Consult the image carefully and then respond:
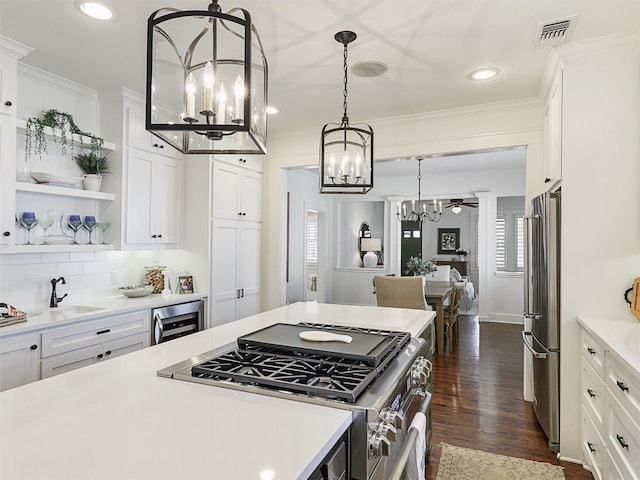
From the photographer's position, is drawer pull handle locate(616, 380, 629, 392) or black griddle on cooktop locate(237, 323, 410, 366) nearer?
black griddle on cooktop locate(237, 323, 410, 366)

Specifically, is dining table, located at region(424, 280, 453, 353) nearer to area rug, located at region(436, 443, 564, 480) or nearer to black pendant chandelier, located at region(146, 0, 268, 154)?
area rug, located at region(436, 443, 564, 480)

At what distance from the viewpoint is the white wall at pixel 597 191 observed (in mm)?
2447

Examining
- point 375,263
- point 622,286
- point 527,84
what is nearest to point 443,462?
point 622,286

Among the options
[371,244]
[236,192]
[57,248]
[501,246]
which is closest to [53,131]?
[57,248]

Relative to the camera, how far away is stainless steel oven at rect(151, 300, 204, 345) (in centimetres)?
333

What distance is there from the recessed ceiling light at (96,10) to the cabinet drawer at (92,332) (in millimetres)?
1896

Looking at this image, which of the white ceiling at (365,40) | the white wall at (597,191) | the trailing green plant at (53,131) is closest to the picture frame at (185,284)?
the trailing green plant at (53,131)

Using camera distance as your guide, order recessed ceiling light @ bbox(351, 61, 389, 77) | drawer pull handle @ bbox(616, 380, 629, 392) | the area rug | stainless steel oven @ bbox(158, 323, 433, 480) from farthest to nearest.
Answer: recessed ceiling light @ bbox(351, 61, 389, 77), the area rug, drawer pull handle @ bbox(616, 380, 629, 392), stainless steel oven @ bbox(158, 323, 433, 480)

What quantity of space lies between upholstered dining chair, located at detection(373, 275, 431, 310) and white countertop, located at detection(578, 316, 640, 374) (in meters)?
2.28

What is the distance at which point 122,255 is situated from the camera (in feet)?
12.4

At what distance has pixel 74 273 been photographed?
335 cm

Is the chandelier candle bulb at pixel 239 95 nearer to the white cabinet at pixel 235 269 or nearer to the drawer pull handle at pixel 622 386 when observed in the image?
the drawer pull handle at pixel 622 386

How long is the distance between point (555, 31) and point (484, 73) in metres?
0.63

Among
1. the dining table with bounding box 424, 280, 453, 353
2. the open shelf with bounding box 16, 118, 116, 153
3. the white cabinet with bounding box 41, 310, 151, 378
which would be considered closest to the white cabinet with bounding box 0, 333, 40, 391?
the white cabinet with bounding box 41, 310, 151, 378
